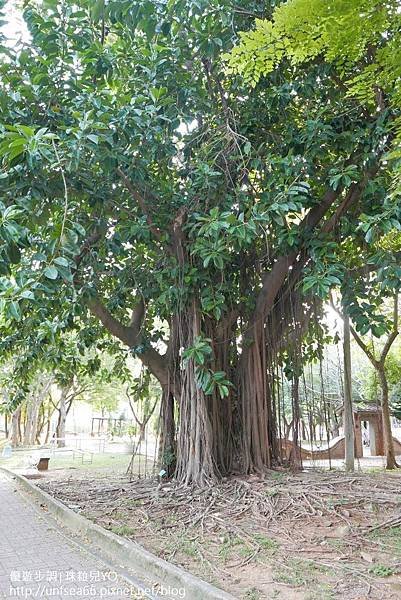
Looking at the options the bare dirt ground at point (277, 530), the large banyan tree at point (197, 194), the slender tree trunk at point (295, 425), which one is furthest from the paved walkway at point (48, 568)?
the slender tree trunk at point (295, 425)

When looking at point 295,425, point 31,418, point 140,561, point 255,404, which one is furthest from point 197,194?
point 31,418

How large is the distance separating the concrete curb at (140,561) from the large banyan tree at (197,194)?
1269mm

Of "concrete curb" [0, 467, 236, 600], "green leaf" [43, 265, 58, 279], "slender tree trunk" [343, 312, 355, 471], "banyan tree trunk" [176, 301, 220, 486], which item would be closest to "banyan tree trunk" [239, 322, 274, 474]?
"banyan tree trunk" [176, 301, 220, 486]

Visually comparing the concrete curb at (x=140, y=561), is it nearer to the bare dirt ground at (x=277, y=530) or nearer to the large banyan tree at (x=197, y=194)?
the bare dirt ground at (x=277, y=530)

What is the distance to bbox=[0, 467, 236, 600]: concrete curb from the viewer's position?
300 centimetres

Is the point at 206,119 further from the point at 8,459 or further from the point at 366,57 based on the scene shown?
the point at 8,459

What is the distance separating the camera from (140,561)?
3602 mm

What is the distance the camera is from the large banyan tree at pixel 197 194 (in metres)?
3.86

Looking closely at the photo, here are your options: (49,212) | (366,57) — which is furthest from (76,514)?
(366,57)

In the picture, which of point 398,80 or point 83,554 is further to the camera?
point 83,554

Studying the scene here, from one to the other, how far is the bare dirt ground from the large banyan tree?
0.62 metres

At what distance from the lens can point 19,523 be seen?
5.38 m

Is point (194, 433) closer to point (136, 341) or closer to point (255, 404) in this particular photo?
point (255, 404)

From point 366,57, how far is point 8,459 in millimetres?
12756
